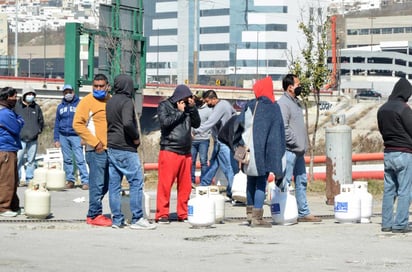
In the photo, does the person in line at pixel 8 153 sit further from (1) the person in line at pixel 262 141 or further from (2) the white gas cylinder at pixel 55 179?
(2) the white gas cylinder at pixel 55 179

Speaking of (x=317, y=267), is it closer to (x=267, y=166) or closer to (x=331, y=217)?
(x=267, y=166)

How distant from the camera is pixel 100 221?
46.3 feet

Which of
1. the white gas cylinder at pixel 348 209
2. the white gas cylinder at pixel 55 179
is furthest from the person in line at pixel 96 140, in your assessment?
the white gas cylinder at pixel 55 179

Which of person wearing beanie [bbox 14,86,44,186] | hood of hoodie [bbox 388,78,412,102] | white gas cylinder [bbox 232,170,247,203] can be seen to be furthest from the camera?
person wearing beanie [bbox 14,86,44,186]

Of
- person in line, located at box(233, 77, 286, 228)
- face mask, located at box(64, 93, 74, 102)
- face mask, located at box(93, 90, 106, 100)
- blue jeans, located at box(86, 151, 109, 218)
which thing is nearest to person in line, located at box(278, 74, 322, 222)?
person in line, located at box(233, 77, 286, 228)

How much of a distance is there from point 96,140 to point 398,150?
12.3 ft

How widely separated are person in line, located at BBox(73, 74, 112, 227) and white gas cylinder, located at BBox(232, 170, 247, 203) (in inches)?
126

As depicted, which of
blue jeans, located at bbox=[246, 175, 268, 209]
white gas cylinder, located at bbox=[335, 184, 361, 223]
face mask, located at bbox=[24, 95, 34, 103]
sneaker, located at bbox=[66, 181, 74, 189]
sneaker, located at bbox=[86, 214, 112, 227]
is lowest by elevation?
sneaker, located at bbox=[66, 181, 74, 189]

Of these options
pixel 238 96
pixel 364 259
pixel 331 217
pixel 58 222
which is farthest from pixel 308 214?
pixel 238 96

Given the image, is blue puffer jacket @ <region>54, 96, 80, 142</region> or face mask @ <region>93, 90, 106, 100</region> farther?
blue puffer jacket @ <region>54, 96, 80, 142</region>

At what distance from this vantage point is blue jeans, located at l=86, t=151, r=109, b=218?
14.1 metres

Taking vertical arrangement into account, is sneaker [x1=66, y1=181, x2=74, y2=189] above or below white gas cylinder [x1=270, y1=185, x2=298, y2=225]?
below

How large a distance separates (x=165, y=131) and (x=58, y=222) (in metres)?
1.84

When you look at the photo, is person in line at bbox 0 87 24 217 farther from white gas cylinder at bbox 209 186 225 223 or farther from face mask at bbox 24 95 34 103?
face mask at bbox 24 95 34 103
